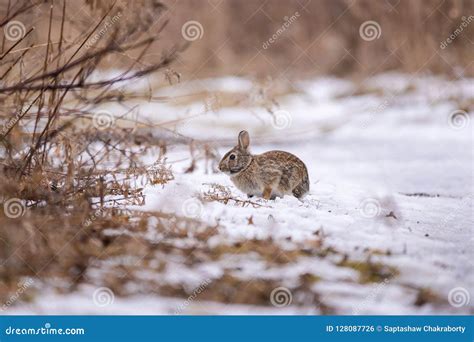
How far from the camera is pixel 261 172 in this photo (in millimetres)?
6016

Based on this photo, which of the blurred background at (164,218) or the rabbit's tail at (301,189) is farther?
the rabbit's tail at (301,189)

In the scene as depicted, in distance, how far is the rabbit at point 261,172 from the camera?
592 cm

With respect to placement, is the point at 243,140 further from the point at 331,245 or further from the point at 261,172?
the point at 331,245

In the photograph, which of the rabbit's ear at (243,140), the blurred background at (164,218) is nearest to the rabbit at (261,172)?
the rabbit's ear at (243,140)

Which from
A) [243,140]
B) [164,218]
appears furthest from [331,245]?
[243,140]

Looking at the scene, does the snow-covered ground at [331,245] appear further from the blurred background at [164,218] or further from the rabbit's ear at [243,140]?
the rabbit's ear at [243,140]

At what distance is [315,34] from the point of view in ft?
55.0

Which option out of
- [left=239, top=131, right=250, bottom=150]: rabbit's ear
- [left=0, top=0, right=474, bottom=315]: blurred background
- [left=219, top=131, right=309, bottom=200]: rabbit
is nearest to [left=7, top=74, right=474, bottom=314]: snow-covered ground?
[left=0, top=0, right=474, bottom=315]: blurred background

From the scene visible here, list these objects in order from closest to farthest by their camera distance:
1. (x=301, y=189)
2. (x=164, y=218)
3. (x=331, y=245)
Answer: (x=331, y=245), (x=164, y=218), (x=301, y=189)

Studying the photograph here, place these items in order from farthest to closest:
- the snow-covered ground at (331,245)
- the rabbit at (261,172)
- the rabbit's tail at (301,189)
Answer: the rabbit's tail at (301,189) → the rabbit at (261,172) → the snow-covered ground at (331,245)

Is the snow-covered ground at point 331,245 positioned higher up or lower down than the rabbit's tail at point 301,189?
lower down

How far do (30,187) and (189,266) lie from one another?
1312 mm

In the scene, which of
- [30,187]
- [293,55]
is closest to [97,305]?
[30,187]

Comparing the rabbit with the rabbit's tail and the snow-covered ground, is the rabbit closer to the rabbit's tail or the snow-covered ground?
the rabbit's tail
